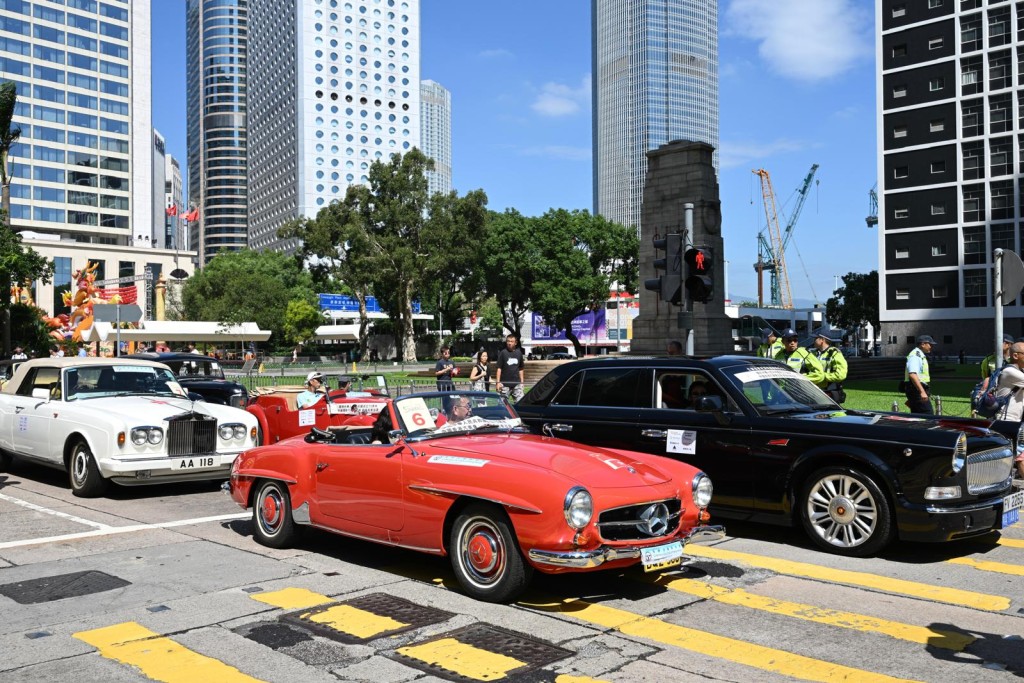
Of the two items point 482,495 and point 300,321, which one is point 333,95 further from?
point 482,495

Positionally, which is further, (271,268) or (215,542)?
(271,268)

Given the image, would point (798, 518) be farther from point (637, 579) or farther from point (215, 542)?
point (215, 542)

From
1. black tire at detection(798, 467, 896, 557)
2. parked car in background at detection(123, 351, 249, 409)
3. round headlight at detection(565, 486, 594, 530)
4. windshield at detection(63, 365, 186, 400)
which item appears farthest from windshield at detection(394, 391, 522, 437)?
parked car in background at detection(123, 351, 249, 409)

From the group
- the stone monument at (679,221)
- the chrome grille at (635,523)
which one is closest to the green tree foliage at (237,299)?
the stone monument at (679,221)

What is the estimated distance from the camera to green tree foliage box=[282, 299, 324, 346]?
88438 mm

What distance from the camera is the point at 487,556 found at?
228 inches

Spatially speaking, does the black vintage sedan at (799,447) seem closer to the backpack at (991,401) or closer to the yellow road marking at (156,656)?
the backpack at (991,401)

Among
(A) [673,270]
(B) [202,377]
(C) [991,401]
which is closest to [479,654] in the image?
(C) [991,401]

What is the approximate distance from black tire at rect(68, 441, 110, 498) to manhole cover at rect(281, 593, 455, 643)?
5.76m

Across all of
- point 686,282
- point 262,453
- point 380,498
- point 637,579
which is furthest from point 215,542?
point 686,282

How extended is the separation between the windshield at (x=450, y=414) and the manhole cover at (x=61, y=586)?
239cm

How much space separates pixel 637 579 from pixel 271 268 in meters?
104

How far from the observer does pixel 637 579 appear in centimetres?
652

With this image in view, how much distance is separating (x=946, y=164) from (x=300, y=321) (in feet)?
198
